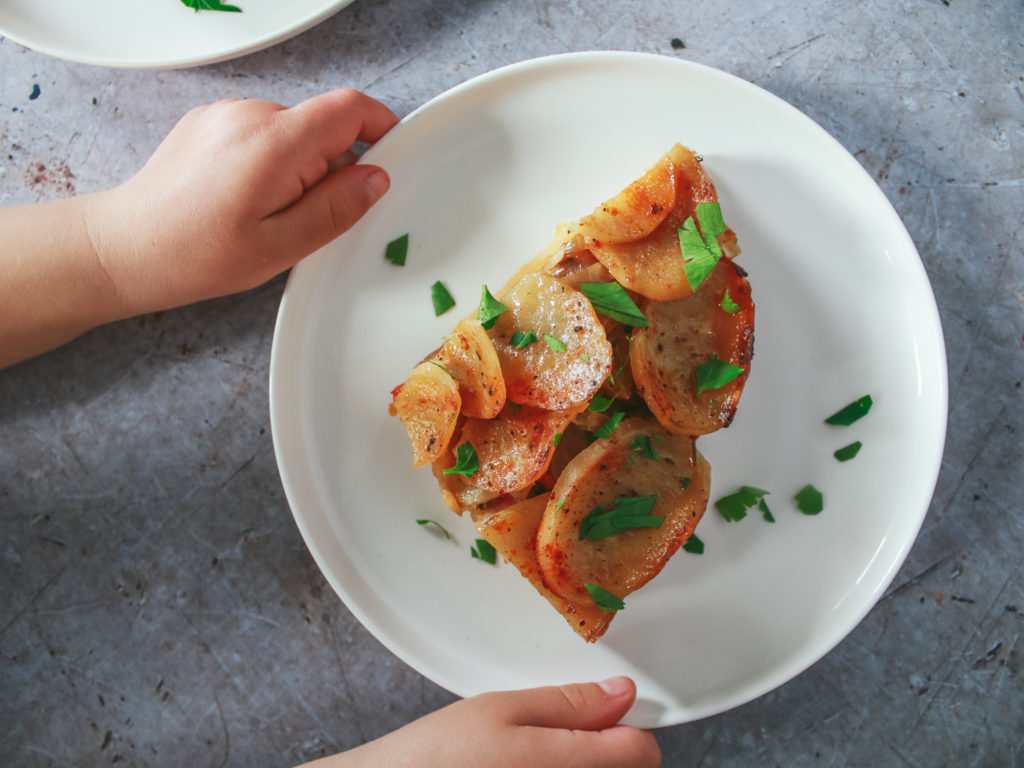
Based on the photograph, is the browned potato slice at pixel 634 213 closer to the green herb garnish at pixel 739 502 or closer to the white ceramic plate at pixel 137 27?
the green herb garnish at pixel 739 502

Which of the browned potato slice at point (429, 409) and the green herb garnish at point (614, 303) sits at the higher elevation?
the green herb garnish at point (614, 303)

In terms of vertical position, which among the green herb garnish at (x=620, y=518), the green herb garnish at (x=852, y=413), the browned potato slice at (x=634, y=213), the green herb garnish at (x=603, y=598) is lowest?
the green herb garnish at (x=603, y=598)

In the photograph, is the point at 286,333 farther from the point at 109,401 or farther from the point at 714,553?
the point at 714,553

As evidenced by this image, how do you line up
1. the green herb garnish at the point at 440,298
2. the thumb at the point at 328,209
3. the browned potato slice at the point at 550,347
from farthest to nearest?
1. the green herb garnish at the point at 440,298
2. the thumb at the point at 328,209
3. the browned potato slice at the point at 550,347

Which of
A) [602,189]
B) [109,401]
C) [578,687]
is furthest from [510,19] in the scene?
[578,687]

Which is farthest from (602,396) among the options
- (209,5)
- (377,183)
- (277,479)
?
(209,5)

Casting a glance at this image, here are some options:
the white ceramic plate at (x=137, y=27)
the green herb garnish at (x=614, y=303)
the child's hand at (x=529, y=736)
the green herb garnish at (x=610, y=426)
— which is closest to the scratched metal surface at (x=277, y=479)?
the white ceramic plate at (x=137, y=27)

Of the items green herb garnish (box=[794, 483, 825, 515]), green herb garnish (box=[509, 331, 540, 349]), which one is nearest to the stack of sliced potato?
green herb garnish (box=[509, 331, 540, 349])

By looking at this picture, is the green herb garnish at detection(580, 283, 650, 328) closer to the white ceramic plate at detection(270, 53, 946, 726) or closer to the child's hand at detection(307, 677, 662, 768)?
the white ceramic plate at detection(270, 53, 946, 726)
